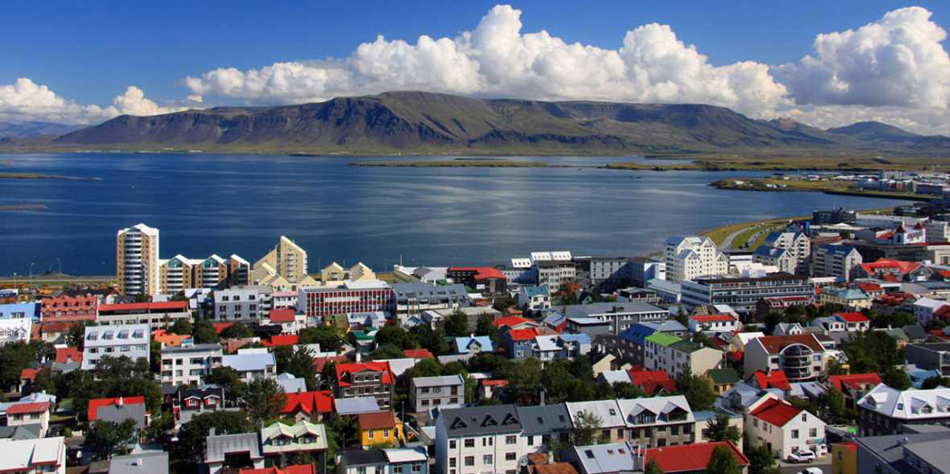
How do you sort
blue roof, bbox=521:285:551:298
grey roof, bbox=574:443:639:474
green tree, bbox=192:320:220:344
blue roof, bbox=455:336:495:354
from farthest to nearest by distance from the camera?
blue roof, bbox=521:285:551:298 → green tree, bbox=192:320:220:344 → blue roof, bbox=455:336:495:354 → grey roof, bbox=574:443:639:474

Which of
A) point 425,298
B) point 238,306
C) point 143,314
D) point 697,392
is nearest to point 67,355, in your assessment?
point 143,314

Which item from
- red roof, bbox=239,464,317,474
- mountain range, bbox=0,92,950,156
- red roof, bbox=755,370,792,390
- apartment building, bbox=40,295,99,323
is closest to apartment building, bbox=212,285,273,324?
apartment building, bbox=40,295,99,323

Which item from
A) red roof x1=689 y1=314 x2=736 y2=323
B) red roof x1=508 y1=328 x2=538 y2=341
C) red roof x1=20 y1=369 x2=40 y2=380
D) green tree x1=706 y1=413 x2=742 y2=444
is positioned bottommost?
red roof x1=20 y1=369 x2=40 y2=380

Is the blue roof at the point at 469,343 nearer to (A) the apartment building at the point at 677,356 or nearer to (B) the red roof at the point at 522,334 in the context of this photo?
(B) the red roof at the point at 522,334

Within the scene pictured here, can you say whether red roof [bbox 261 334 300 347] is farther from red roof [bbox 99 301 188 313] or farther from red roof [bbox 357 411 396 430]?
red roof [bbox 357 411 396 430]

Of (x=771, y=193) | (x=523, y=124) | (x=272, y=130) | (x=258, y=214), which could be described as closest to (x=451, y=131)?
(x=523, y=124)

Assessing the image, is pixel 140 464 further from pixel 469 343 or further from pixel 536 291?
pixel 536 291
